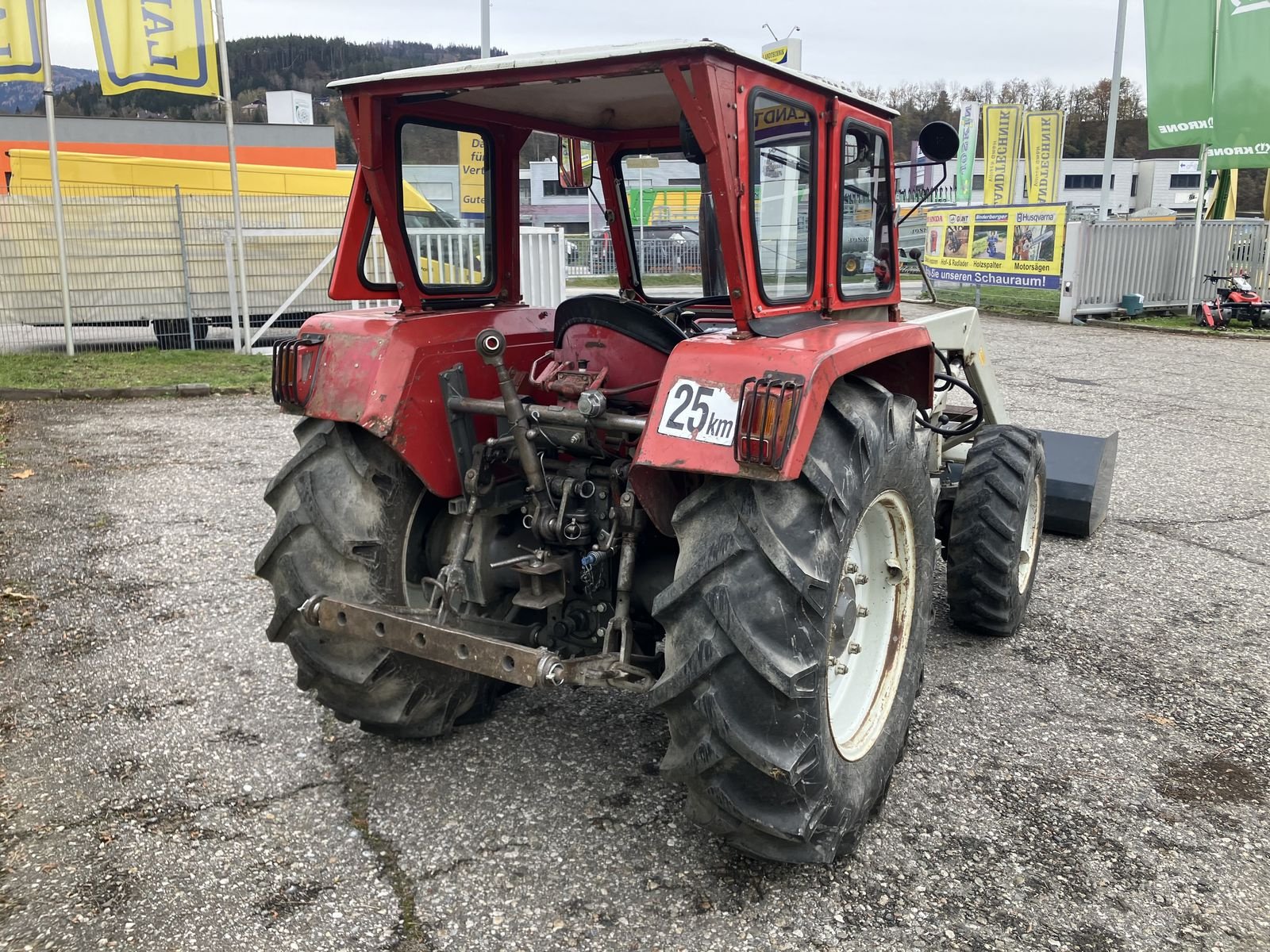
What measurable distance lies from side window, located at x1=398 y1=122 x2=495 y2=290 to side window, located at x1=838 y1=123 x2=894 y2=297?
135cm

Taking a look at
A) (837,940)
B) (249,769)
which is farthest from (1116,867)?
(249,769)

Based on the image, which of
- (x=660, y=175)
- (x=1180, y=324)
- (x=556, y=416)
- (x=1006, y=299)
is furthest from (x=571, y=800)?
(x=1006, y=299)

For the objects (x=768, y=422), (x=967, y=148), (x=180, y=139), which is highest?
(x=967, y=148)

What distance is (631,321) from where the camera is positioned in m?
3.15

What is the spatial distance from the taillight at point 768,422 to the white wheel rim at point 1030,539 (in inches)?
104

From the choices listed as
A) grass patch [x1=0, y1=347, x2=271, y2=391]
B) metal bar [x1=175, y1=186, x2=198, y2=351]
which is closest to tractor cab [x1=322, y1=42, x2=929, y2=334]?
grass patch [x1=0, y1=347, x2=271, y2=391]

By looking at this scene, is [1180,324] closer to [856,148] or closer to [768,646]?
[856,148]

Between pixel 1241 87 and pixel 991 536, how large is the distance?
15.5 meters

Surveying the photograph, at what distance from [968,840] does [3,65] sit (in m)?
12.8

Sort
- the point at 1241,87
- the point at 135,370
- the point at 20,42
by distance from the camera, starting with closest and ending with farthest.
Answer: the point at 20,42 → the point at 135,370 → the point at 1241,87

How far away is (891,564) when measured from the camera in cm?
327

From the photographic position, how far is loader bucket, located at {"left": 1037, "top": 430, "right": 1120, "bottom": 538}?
580cm

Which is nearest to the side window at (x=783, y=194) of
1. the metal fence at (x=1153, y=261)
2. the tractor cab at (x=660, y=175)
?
the tractor cab at (x=660, y=175)

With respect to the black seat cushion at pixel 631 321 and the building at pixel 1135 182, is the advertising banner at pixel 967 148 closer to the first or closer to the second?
the black seat cushion at pixel 631 321
